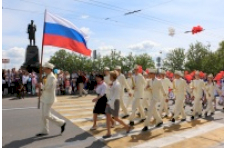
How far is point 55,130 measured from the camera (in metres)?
7.50

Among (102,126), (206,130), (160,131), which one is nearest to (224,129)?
(206,130)

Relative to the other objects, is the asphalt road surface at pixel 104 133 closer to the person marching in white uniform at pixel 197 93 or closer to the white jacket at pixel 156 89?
the person marching in white uniform at pixel 197 93

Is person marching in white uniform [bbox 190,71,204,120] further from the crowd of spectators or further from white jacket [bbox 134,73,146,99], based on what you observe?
the crowd of spectators

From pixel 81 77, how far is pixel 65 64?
67619mm

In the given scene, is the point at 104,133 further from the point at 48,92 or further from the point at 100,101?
the point at 48,92

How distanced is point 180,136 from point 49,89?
3.52 meters

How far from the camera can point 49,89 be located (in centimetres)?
691

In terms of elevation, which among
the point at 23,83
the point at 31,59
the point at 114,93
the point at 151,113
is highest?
the point at 31,59

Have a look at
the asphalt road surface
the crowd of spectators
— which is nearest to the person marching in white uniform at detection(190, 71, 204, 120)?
the asphalt road surface

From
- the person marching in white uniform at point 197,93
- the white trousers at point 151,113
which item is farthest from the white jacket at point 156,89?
the person marching in white uniform at point 197,93

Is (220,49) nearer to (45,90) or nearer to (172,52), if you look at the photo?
(172,52)

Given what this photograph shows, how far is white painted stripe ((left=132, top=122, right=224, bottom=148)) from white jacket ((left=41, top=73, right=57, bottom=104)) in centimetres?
244

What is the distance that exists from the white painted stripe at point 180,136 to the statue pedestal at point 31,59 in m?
14.2

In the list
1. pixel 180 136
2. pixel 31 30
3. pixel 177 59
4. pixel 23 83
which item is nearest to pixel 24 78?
pixel 23 83
